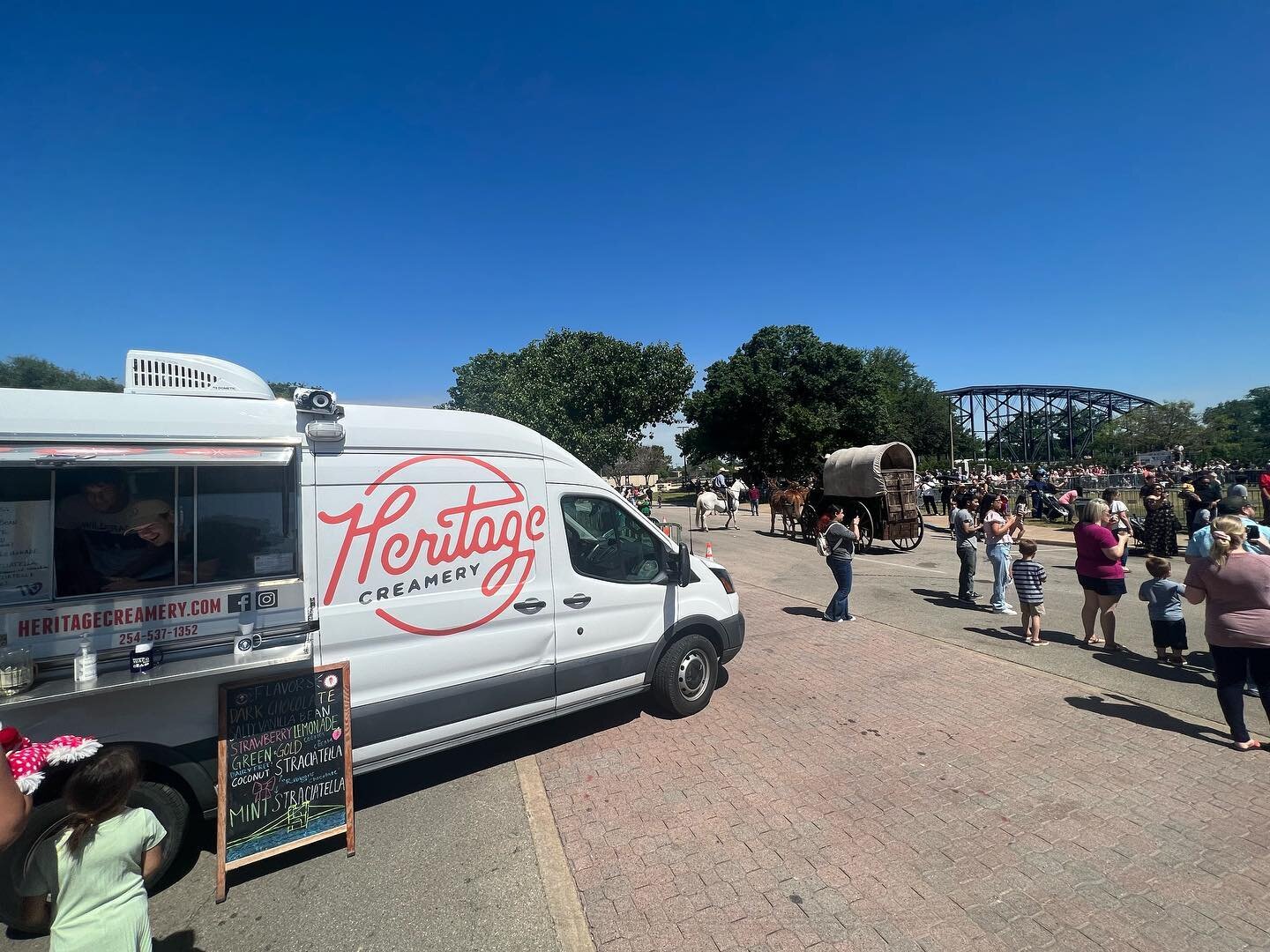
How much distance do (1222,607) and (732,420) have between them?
3290 centimetres

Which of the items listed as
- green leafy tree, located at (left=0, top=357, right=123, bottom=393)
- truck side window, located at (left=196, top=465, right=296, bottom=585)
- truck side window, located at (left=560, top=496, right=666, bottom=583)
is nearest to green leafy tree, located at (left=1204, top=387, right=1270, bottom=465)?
truck side window, located at (left=560, top=496, right=666, bottom=583)

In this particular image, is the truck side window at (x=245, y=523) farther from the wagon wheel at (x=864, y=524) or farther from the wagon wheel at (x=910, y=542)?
the wagon wheel at (x=910, y=542)

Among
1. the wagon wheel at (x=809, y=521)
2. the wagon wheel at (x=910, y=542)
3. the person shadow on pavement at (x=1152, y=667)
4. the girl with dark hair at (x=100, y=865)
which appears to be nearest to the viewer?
the girl with dark hair at (x=100, y=865)

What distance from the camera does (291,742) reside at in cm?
334

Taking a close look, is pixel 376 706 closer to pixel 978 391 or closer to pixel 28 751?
pixel 28 751

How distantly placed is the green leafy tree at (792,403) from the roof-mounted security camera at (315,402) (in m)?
31.5

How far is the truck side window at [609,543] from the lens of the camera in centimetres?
455

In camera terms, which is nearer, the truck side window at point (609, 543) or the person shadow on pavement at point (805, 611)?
the truck side window at point (609, 543)

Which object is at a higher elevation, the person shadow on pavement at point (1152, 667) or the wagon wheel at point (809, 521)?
the wagon wheel at point (809, 521)

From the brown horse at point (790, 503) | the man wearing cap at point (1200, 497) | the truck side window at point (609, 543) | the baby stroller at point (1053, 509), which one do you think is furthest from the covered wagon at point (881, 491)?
the truck side window at point (609, 543)

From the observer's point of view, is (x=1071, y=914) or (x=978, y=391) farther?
(x=978, y=391)

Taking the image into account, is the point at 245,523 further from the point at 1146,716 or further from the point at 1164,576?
the point at 1164,576

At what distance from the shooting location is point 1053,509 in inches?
755

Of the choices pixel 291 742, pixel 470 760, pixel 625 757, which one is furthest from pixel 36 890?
pixel 625 757
